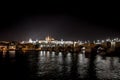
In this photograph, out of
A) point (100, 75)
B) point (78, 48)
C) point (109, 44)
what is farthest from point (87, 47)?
point (100, 75)

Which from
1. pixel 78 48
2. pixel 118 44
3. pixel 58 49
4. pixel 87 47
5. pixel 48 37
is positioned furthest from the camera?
pixel 48 37

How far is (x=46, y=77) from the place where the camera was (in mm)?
26594

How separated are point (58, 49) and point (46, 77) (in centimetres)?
8353

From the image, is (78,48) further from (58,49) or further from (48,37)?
(48,37)

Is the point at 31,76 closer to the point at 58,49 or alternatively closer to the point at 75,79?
the point at 75,79

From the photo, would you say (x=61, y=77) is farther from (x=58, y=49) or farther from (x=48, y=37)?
(x=48, y=37)

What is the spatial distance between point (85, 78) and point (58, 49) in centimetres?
8331

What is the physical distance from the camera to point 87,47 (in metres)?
80.9

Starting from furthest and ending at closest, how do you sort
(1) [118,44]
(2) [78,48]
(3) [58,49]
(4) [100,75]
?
(3) [58,49], (2) [78,48], (1) [118,44], (4) [100,75]

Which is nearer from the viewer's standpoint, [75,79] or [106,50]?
[75,79]

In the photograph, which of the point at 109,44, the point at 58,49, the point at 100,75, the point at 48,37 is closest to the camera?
the point at 100,75

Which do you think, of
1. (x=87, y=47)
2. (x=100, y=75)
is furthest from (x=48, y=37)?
(x=100, y=75)

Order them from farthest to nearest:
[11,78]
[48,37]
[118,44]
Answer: [48,37]
[118,44]
[11,78]

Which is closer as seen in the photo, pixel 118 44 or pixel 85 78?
pixel 85 78
